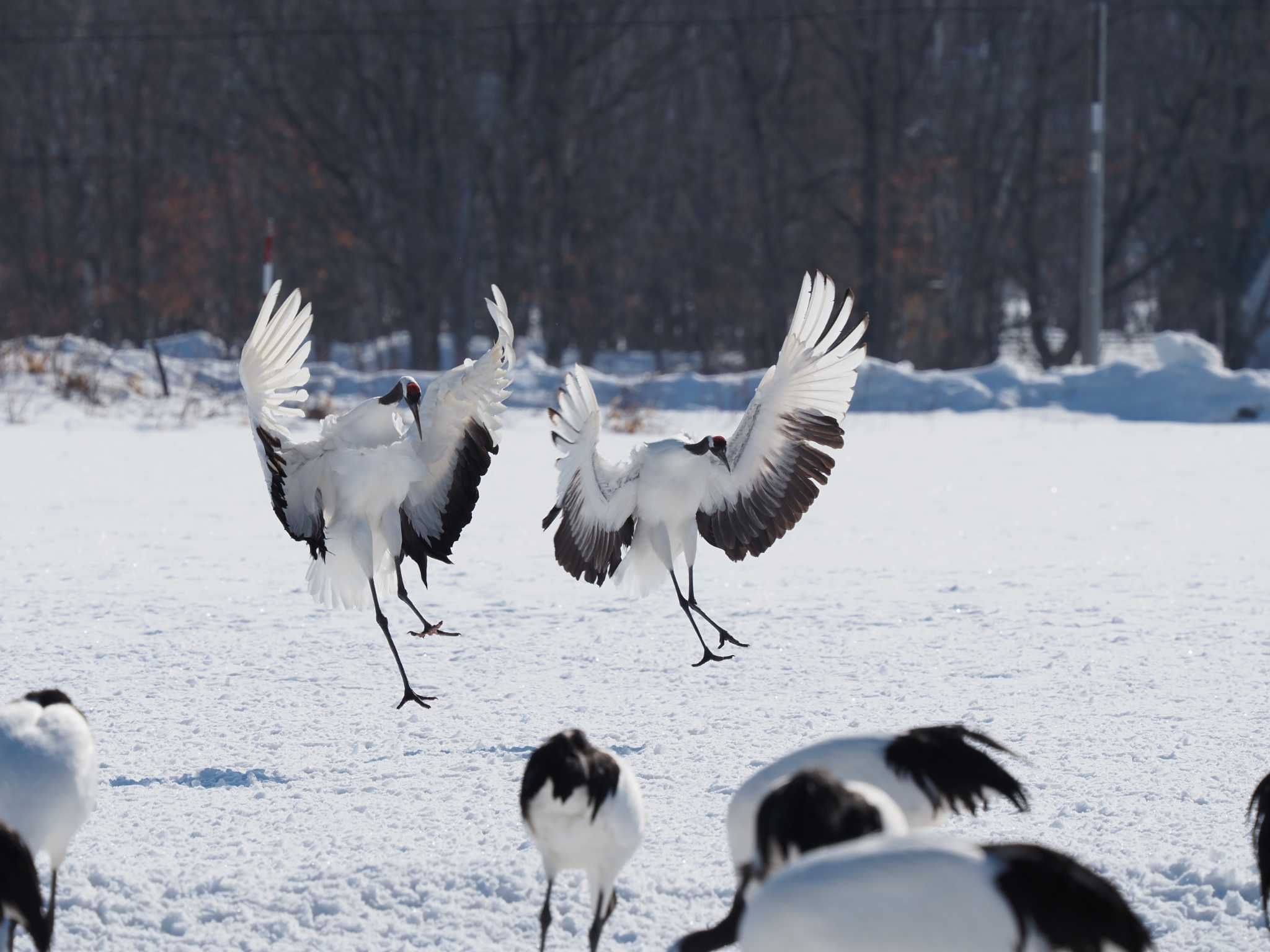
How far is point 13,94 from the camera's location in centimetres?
2848

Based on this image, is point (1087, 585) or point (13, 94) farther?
point (13, 94)

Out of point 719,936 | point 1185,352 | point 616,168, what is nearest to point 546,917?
point 719,936

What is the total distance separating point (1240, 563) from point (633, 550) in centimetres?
349

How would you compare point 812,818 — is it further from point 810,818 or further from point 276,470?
point 276,470

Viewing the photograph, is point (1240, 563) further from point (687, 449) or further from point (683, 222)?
point (683, 222)

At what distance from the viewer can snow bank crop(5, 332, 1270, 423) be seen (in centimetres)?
1634

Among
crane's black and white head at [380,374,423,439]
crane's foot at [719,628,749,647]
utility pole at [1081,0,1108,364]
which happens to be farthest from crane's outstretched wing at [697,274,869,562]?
utility pole at [1081,0,1108,364]

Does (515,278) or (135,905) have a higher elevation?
(515,278)

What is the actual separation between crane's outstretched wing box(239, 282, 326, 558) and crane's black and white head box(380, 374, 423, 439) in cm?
28

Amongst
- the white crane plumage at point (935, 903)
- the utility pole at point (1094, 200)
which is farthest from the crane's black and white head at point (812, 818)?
the utility pole at point (1094, 200)

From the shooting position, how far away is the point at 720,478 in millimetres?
6027

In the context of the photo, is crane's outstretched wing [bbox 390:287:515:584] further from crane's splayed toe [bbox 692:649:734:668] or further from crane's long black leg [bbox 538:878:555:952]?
crane's long black leg [bbox 538:878:555:952]

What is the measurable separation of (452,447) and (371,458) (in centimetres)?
36

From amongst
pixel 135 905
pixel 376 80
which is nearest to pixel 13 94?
pixel 376 80
